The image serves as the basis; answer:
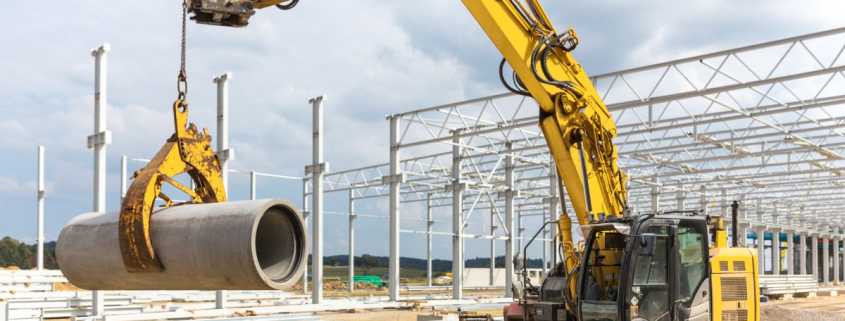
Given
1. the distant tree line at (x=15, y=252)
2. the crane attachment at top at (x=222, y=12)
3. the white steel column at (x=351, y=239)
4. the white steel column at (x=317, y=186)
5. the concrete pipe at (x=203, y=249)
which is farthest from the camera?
the distant tree line at (x=15, y=252)

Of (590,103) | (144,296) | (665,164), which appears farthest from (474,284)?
(590,103)

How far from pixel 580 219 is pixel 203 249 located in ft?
21.9

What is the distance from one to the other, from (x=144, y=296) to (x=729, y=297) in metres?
22.3

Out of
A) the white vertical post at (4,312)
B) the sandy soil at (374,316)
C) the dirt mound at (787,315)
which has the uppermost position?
the white vertical post at (4,312)

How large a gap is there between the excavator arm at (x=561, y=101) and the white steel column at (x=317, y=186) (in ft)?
39.9

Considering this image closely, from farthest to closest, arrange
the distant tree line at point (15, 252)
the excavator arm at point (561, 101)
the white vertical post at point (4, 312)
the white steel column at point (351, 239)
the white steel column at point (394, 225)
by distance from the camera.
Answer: the distant tree line at point (15, 252)
the white steel column at point (351, 239)
the white steel column at point (394, 225)
the white vertical post at point (4, 312)
the excavator arm at point (561, 101)

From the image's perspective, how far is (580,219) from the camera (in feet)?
40.3

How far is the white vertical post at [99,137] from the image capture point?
18734 millimetres

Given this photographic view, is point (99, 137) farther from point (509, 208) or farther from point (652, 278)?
point (509, 208)

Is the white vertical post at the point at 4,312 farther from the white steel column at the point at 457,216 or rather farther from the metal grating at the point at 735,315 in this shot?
the white steel column at the point at 457,216

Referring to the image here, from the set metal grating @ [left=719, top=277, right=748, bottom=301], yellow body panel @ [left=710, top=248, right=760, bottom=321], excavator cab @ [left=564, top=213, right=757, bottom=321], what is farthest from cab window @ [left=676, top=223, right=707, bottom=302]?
metal grating @ [left=719, top=277, right=748, bottom=301]

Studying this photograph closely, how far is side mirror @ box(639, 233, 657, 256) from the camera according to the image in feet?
33.1

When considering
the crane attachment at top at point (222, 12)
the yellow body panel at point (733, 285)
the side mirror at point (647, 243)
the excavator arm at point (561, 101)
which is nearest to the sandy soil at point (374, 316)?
the excavator arm at point (561, 101)

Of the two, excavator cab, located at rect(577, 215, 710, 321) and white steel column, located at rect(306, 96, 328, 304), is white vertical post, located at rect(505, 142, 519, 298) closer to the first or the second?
white steel column, located at rect(306, 96, 328, 304)
